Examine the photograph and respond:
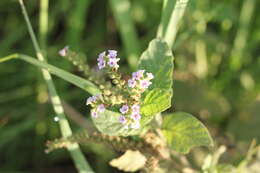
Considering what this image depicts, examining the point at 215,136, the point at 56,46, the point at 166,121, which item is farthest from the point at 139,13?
the point at 166,121

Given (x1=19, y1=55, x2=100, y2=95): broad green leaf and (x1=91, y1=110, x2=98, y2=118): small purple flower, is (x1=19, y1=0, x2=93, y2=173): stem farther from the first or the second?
(x1=91, y1=110, x2=98, y2=118): small purple flower

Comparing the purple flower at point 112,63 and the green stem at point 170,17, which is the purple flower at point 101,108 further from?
the green stem at point 170,17

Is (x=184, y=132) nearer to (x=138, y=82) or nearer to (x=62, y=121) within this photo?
(x=138, y=82)

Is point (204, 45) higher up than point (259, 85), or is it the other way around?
point (204, 45)

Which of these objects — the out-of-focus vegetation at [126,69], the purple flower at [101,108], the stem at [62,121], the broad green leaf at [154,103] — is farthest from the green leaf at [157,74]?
the out-of-focus vegetation at [126,69]

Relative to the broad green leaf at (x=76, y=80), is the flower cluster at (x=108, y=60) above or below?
below

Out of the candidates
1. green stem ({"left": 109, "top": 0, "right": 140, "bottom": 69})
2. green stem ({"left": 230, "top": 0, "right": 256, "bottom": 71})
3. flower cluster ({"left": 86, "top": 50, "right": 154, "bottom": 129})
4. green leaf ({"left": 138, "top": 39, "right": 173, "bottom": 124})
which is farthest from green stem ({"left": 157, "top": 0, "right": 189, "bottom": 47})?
green stem ({"left": 230, "top": 0, "right": 256, "bottom": 71})

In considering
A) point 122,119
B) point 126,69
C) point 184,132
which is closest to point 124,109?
point 122,119

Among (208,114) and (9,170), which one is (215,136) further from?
(9,170)
